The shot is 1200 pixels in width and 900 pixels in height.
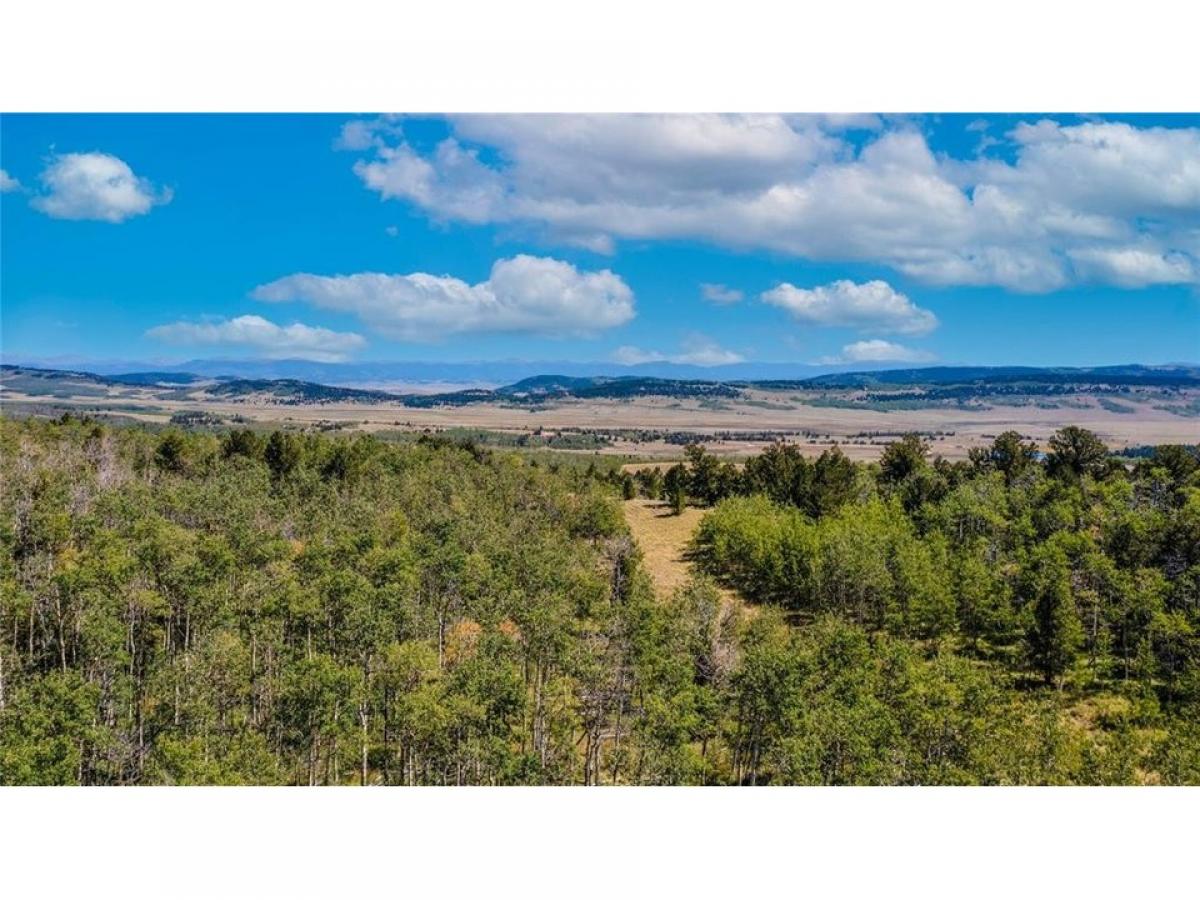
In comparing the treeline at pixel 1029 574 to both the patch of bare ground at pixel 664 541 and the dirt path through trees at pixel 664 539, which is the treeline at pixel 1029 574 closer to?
the patch of bare ground at pixel 664 541

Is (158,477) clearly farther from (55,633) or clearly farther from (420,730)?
(420,730)

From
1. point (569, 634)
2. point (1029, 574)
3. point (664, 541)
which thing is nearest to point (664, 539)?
point (664, 541)

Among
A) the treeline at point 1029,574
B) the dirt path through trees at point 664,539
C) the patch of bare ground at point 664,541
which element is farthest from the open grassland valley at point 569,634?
the dirt path through trees at point 664,539

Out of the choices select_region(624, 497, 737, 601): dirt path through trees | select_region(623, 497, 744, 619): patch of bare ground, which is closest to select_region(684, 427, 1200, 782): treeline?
select_region(623, 497, 744, 619): patch of bare ground

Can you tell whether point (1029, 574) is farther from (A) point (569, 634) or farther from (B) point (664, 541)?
(B) point (664, 541)

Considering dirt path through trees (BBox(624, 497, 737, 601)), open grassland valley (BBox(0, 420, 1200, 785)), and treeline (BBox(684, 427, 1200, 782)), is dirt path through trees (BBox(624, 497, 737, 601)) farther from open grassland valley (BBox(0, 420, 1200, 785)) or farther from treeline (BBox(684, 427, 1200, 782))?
treeline (BBox(684, 427, 1200, 782))

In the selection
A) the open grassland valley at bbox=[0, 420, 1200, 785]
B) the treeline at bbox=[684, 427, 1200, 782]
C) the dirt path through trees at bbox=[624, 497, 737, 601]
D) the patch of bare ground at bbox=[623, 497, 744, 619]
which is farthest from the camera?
the dirt path through trees at bbox=[624, 497, 737, 601]

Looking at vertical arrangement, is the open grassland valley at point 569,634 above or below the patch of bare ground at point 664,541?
above

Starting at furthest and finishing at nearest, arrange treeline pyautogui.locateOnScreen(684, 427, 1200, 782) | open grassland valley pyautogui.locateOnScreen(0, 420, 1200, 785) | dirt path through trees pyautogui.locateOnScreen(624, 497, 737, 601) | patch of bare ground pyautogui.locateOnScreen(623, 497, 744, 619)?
dirt path through trees pyautogui.locateOnScreen(624, 497, 737, 601), patch of bare ground pyautogui.locateOnScreen(623, 497, 744, 619), treeline pyautogui.locateOnScreen(684, 427, 1200, 782), open grassland valley pyautogui.locateOnScreen(0, 420, 1200, 785)

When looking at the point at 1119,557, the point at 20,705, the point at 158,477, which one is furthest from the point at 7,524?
the point at 1119,557
